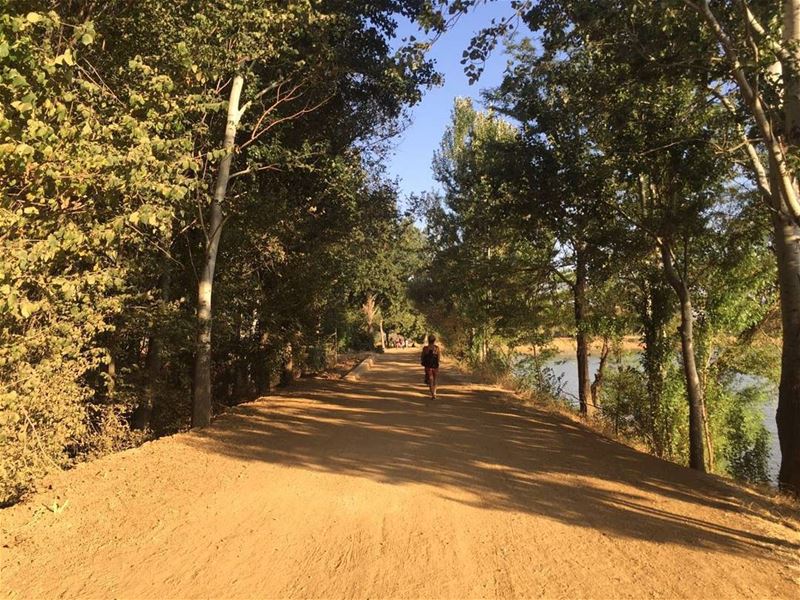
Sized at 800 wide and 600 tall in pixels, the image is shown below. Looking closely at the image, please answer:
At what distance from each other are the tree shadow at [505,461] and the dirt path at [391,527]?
1.5 inches

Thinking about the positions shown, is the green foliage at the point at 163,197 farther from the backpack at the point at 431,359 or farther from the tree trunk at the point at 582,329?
the tree trunk at the point at 582,329

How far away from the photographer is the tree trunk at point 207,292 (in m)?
10.9

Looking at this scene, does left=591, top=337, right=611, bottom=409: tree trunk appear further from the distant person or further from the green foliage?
the green foliage

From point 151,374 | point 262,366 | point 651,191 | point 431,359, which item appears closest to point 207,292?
point 151,374

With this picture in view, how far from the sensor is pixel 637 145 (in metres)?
9.41

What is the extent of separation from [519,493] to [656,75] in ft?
20.4

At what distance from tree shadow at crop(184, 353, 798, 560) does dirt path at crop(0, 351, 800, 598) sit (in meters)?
0.04

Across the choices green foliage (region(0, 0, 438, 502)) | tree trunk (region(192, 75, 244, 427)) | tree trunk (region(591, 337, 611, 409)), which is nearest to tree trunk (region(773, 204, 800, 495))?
green foliage (region(0, 0, 438, 502))

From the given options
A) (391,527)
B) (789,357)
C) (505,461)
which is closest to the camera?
(391,527)

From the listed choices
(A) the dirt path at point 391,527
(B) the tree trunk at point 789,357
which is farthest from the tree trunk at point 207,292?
(B) the tree trunk at point 789,357

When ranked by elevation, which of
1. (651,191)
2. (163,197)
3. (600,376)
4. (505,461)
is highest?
(651,191)

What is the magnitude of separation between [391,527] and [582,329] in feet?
37.3

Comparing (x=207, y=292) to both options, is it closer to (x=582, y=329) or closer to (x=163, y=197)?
(x=163, y=197)

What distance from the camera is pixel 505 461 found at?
767 cm
